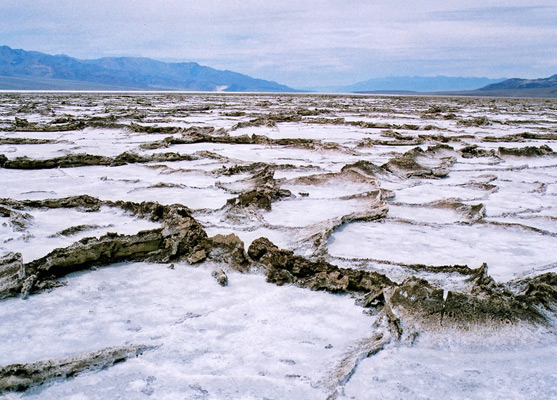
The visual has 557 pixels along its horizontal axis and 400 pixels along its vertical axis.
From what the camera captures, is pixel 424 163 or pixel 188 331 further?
pixel 424 163

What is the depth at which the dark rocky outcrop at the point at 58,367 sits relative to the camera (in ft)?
5.38

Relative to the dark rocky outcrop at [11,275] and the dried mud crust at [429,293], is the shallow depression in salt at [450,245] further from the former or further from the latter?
the dark rocky outcrop at [11,275]

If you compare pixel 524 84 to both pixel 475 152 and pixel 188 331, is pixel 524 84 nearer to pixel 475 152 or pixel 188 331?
pixel 475 152

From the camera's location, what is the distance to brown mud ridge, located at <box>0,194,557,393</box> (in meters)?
1.83

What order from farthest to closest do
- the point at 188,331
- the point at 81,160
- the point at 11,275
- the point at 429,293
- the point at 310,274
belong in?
the point at 81,160, the point at 310,274, the point at 11,275, the point at 429,293, the point at 188,331

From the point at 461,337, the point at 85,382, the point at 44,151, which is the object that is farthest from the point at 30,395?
the point at 44,151

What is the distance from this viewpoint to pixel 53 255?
2.60m

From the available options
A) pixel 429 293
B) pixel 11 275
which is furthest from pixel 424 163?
pixel 11 275

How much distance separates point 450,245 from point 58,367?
8.38 feet

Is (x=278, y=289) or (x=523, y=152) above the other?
(x=523, y=152)

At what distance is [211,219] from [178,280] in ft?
3.90

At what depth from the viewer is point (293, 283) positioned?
2.58 m

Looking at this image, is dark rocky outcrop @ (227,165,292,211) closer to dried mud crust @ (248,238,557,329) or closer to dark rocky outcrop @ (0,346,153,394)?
dried mud crust @ (248,238,557,329)

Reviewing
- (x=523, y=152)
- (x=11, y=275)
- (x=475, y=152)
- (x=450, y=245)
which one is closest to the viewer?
(x=11, y=275)
